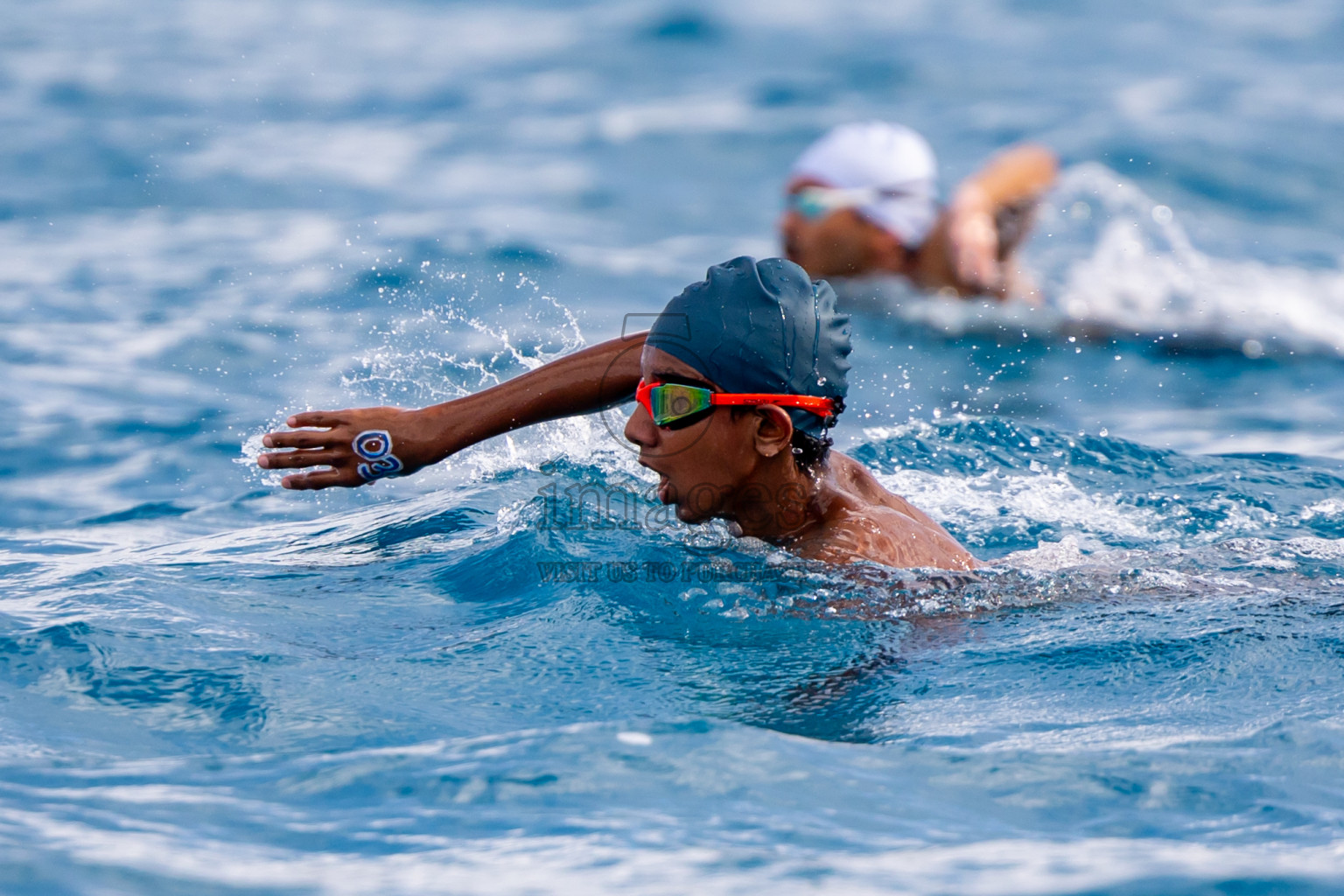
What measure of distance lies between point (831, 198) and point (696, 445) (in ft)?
17.7

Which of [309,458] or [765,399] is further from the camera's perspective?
[309,458]

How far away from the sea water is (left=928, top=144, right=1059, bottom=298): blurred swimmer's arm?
241mm

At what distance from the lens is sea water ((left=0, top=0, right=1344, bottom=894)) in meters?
3.15

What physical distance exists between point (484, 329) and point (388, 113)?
21.1ft

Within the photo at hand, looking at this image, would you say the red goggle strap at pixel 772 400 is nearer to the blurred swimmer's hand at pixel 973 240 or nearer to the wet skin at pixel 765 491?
the wet skin at pixel 765 491

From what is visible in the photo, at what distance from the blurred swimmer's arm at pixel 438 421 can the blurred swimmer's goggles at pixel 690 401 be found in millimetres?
648

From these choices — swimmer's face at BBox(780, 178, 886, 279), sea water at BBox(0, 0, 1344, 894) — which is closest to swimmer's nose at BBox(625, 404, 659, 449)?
sea water at BBox(0, 0, 1344, 894)

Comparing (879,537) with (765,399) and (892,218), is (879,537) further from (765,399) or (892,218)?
(892,218)

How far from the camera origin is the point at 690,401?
410 cm

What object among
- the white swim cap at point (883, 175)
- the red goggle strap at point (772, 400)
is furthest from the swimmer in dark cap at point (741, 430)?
the white swim cap at point (883, 175)

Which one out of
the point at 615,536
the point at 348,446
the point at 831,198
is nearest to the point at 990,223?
the point at 831,198

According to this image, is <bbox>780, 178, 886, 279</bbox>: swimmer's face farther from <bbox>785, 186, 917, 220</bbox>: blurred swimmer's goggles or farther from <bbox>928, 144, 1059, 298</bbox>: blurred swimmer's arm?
<bbox>928, 144, 1059, 298</bbox>: blurred swimmer's arm

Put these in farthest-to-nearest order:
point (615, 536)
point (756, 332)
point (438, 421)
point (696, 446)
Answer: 1. point (615, 536)
2. point (438, 421)
3. point (696, 446)
4. point (756, 332)

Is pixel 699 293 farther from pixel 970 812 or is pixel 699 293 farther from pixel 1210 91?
pixel 1210 91
